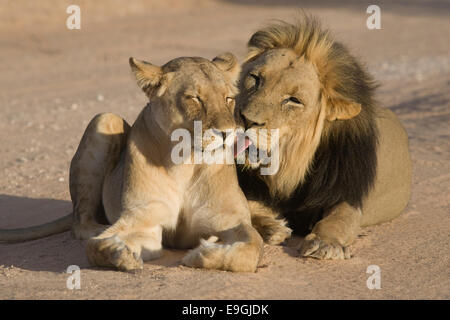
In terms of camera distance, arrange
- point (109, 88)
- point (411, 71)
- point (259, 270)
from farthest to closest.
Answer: point (411, 71) < point (109, 88) < point (259, 270)

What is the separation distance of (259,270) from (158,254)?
2.13 ft

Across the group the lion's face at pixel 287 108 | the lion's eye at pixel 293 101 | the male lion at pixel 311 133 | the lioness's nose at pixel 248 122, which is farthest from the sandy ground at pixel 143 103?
the lion's eye at pixel 293 101

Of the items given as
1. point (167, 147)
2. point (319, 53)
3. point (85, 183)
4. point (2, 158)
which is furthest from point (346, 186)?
point (2, 158)

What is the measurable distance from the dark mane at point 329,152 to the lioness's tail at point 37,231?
1.39 metres

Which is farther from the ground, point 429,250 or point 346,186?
point 346,186

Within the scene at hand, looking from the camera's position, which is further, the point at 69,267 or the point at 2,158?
the point at 2,158

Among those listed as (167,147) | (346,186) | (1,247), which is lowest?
(1,247)

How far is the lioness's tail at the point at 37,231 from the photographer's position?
5859 mm

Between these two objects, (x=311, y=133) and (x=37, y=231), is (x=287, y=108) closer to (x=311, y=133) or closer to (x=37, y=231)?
(x=311, y=133)

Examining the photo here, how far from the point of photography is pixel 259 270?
473 centimetres

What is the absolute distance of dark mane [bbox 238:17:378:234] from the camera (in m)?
5.53

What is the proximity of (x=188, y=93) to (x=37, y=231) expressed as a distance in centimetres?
195

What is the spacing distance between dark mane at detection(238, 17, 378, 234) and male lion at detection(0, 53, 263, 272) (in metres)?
0.61
